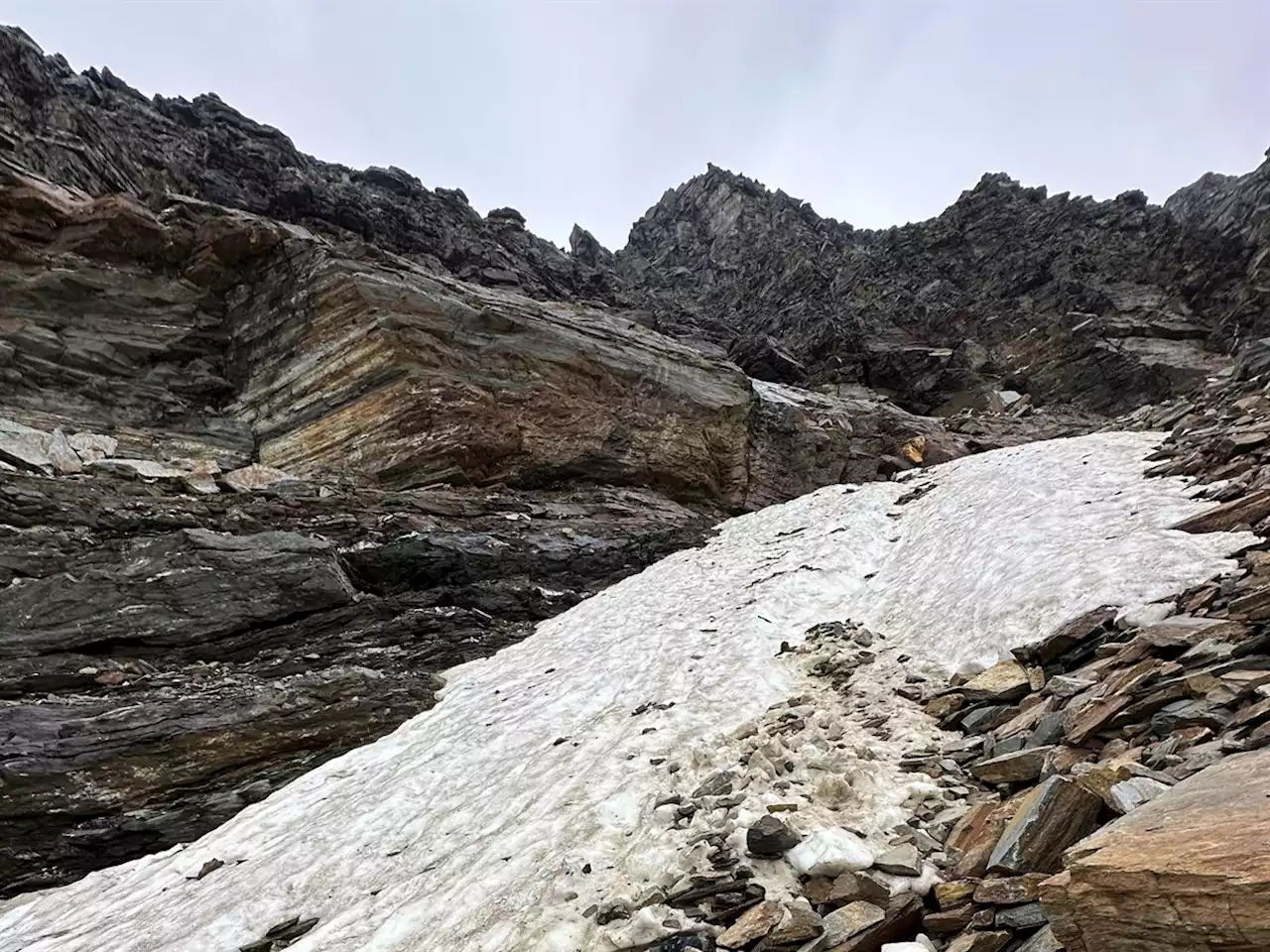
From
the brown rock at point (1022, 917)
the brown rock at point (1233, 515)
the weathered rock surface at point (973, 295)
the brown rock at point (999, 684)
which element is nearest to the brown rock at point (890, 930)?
the brown rock at point (1022, 917)

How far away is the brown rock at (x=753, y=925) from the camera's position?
4.52 meters

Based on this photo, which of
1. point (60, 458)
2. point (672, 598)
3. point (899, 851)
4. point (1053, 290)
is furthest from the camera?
point (1053, 290)

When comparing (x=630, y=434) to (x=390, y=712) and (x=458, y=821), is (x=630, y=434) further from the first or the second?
(x=458, y=821)

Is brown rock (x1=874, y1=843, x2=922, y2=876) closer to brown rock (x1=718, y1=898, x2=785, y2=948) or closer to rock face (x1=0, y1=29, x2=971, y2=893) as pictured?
brown rock (x1=718, y1=898, x2=785, y2=948)

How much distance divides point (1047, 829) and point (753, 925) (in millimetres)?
1873

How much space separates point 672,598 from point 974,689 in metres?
8.67

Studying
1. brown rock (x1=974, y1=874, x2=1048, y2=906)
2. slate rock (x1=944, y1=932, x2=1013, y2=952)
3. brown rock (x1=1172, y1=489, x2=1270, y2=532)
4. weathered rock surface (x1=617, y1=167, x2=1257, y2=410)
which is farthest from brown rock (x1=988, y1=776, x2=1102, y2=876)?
weathered rock surface (x1=617, y1=167, x2=1257, y2=410)

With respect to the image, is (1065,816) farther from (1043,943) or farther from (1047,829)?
(1043,943)

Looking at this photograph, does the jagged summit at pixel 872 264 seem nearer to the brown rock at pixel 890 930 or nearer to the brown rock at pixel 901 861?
the brown rock at pixel 901 861

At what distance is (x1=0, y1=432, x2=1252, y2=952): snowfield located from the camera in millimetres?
5961

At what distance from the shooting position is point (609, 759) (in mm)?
8094

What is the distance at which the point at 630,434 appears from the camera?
27625 mm

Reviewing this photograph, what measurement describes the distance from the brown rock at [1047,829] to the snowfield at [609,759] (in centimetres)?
125

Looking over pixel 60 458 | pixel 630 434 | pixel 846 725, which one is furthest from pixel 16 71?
pixel 846 725
